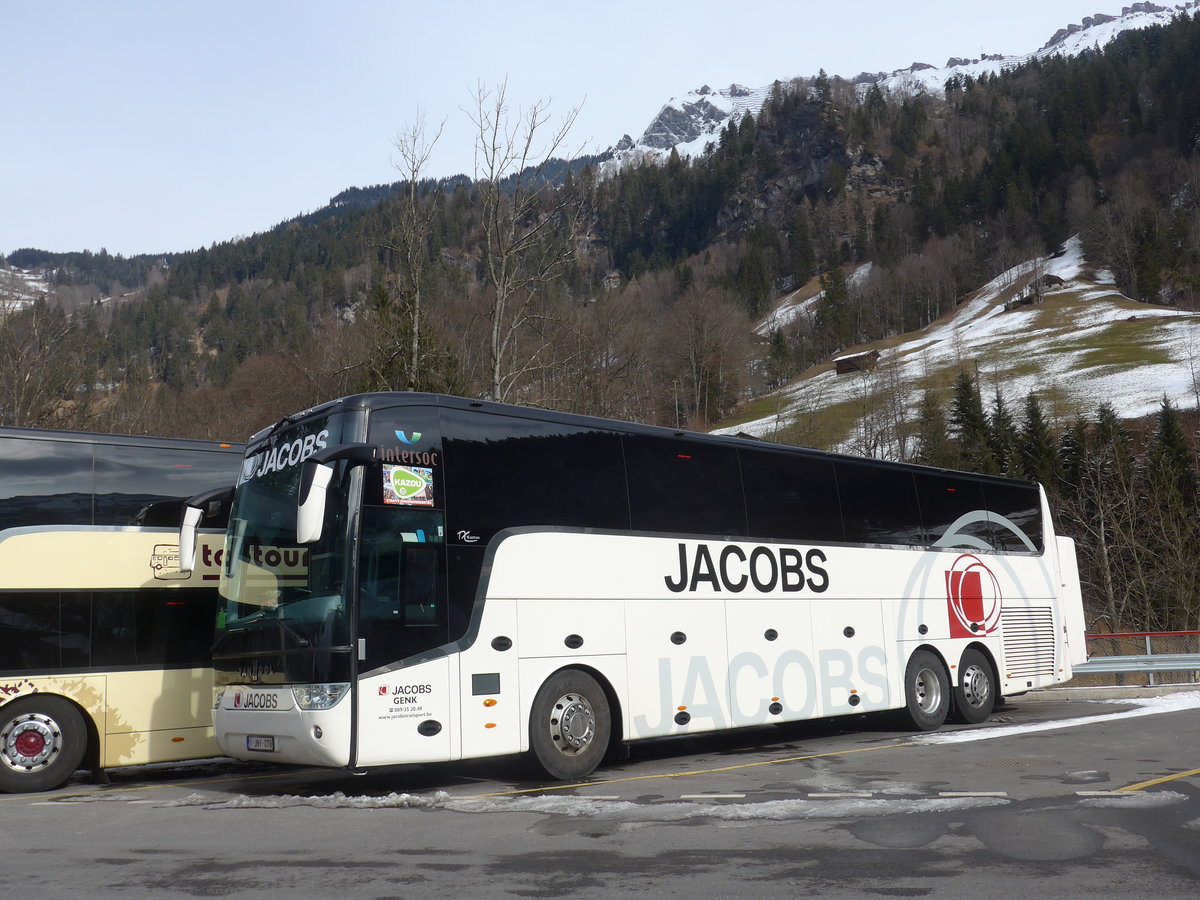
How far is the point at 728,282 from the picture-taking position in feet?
474

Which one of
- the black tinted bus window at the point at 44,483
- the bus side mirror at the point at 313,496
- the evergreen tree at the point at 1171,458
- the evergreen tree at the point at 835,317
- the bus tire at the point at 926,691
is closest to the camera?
the bus side mirror at the point at 313,496

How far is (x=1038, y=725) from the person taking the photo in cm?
1534

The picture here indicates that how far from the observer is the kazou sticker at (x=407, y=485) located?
946 centimetres

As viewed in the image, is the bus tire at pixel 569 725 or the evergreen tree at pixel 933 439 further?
the evergreen tree at pixel 933 439

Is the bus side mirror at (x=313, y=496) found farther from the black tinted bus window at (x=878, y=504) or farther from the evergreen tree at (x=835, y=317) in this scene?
the evergreen tree at (x=835, y=317)

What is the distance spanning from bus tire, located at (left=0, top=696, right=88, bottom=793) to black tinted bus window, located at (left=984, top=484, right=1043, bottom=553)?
13533mm

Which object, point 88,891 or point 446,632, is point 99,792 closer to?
point 446,632

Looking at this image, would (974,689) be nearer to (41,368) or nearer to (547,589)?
(547,589)

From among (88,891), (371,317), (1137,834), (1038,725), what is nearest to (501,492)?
(88,891)

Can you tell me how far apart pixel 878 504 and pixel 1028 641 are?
14.2 ft

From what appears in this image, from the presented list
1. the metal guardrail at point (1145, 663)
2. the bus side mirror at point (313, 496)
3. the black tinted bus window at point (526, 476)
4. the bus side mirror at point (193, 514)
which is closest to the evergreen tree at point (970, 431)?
the metal guardrail at point (1145, 663)

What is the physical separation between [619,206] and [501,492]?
181 m

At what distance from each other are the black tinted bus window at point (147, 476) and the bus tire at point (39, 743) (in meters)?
2.07

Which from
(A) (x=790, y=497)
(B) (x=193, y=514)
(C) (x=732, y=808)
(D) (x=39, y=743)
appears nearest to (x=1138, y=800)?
(C) (x=732, y=808)
